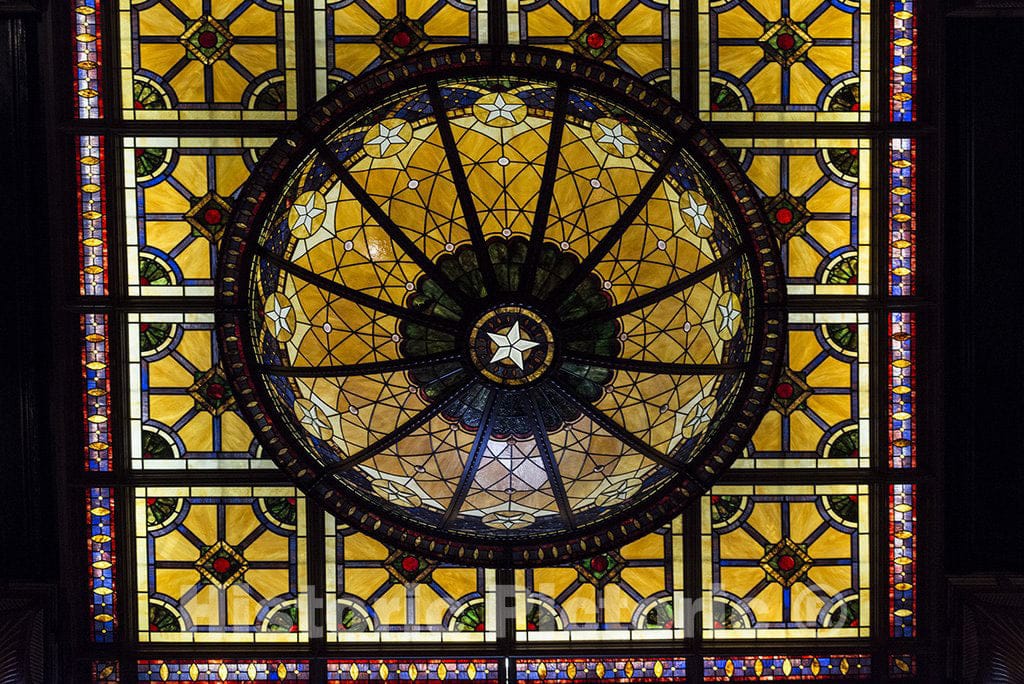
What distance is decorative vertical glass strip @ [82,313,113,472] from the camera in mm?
6809

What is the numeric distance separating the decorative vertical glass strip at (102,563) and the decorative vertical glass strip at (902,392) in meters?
5.91

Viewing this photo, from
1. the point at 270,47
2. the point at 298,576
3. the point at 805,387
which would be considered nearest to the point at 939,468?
the point at 805,387

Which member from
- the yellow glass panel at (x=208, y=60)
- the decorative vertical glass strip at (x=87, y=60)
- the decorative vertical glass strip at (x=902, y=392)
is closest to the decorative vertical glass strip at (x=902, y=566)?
the decorative vertical glass strip at (x=902, y=392)

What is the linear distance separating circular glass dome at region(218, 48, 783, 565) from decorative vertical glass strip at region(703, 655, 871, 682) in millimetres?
1818

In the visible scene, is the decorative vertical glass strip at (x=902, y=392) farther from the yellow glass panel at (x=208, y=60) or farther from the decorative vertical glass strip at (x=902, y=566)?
the yellow glass panel at (x=208, y=60)

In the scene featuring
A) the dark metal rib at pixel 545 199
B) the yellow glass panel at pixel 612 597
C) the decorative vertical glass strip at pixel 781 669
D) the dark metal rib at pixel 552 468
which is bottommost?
the decorative vertical glass strip at pixel 781 669

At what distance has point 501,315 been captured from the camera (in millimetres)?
5863

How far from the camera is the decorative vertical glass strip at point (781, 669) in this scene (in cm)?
709

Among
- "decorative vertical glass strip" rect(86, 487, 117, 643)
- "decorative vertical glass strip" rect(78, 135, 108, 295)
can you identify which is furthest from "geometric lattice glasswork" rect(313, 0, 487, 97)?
"decorative vertical glass strip" rect(86, 487, 117, 643)

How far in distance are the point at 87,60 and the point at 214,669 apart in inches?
180

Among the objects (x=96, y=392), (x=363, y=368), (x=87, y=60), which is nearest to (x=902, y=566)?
(x=363, y=368)

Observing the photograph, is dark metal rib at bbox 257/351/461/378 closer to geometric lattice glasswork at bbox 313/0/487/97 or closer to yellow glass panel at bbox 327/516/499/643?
yellow glass panel at bbox 327/516/499/643

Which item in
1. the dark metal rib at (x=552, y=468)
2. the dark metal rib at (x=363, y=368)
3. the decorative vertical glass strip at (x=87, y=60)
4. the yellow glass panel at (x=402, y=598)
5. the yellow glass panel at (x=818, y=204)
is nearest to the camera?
the dark metal rib at (x=363, y=368)

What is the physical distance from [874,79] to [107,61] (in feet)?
18.1
